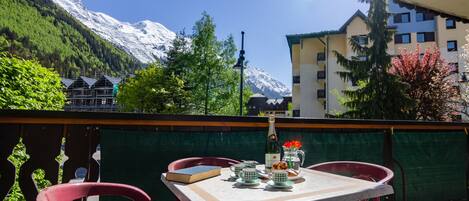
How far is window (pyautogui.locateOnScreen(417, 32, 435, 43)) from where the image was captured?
24.9m

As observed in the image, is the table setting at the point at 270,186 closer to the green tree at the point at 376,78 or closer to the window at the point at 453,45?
the green tree at the point at 376,78

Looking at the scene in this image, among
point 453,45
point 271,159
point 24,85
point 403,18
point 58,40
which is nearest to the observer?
point 271,159

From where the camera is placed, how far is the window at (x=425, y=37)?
24906mm

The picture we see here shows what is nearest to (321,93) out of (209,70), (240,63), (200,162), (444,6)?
(209,70)

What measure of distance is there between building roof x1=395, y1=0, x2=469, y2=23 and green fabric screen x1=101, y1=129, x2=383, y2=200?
1.56 m

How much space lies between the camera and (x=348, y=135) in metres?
3.51

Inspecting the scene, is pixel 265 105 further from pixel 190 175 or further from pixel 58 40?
pixel 58 40

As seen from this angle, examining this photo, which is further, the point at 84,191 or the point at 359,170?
the point at 359,170

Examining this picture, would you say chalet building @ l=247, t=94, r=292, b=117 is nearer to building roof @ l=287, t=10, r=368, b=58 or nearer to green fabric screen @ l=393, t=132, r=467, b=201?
building roof @ l=287, t=10, r=368, b=58

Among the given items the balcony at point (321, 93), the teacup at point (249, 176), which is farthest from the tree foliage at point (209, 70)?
the teacup at point (249, 176)

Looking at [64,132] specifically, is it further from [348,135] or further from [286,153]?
[348,135]

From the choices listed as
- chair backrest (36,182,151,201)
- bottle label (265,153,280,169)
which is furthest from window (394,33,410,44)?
chair backrest (36,182,151,201)

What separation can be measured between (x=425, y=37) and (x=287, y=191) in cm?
2835

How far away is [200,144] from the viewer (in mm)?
2730
